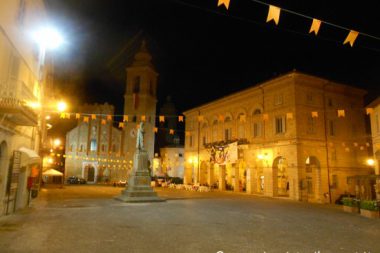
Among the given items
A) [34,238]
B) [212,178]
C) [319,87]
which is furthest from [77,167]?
[34,238]

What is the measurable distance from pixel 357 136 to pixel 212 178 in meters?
17.9

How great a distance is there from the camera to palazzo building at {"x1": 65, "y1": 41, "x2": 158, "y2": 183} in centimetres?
5012

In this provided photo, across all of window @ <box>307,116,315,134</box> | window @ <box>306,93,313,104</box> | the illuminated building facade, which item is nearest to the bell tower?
window @ <box>306,93,313,104</box>

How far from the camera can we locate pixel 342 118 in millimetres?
29000

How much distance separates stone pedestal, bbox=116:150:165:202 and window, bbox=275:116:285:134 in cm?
1346

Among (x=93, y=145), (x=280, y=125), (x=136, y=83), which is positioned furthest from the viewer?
(x=136, y=83)

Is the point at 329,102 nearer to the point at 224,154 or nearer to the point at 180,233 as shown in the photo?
the point at 224,154

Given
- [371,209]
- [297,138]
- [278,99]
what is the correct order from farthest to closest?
[278,99]
[297,138]
[371,209]

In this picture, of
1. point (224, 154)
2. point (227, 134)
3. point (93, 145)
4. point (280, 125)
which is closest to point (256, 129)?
point (280, 125)

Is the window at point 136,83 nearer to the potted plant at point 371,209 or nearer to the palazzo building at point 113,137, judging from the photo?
the palazzo building at point 113,137

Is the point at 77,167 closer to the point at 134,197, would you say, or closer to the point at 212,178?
the point at 212,178

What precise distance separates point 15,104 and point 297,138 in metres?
22.5

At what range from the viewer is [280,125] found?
28219mm

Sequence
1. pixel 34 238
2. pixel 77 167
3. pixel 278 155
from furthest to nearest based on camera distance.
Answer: pixel 77 167 < pixel 278 155 < pixel 34 238
